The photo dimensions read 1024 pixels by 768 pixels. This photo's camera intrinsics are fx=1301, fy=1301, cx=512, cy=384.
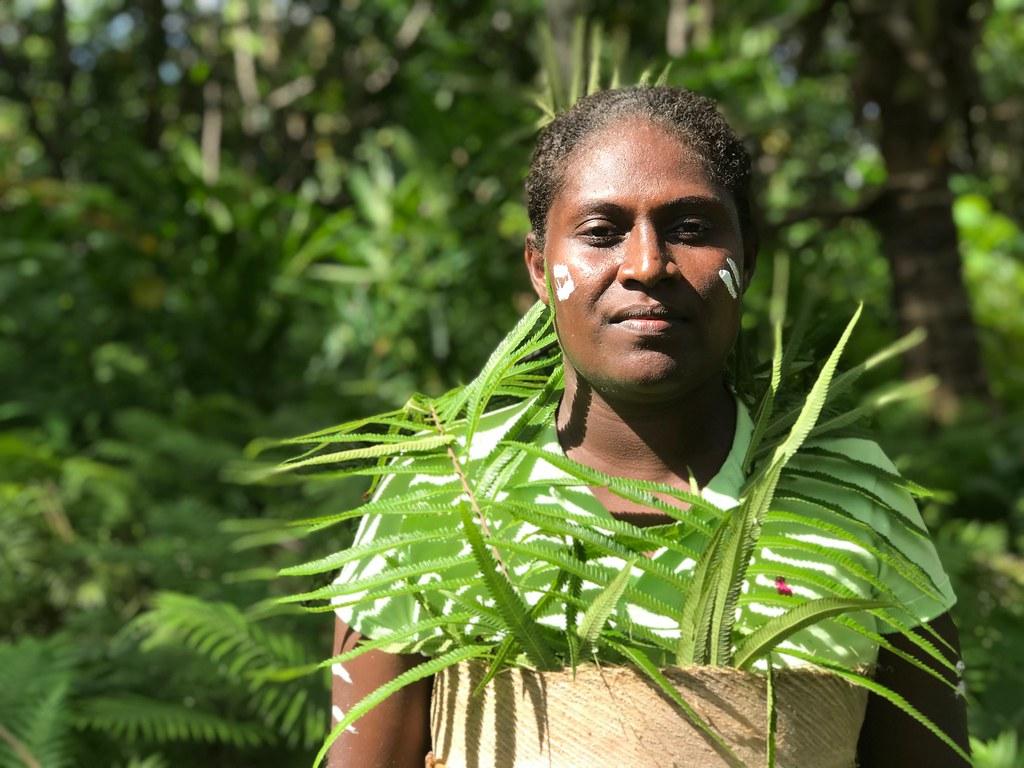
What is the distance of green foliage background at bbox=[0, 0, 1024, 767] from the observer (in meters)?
3.40

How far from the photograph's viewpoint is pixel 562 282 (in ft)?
4.82

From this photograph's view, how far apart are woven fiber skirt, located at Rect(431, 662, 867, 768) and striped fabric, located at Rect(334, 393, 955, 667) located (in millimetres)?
49

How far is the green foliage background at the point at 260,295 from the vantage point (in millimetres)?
3396

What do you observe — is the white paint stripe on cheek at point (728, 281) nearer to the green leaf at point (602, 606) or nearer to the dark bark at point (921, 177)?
the green leaf at point (602, 606)

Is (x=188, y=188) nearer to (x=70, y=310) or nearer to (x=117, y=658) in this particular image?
(x=70, y=310)

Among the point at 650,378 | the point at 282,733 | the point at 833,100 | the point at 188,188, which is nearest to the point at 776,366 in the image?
the point at 650,378

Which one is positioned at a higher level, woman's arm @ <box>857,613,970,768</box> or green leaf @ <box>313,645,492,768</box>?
green leaf @ <box>313,645,492,768</box>

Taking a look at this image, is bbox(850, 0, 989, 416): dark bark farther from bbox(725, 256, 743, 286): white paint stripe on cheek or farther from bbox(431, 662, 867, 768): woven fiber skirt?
bbox(431, 662, 867, 768): woven fiber skirt

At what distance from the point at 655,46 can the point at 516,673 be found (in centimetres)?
547

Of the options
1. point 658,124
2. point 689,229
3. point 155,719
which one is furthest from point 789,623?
point 155,719

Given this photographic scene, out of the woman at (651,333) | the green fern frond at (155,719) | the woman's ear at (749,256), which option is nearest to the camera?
the woman at (651,333)

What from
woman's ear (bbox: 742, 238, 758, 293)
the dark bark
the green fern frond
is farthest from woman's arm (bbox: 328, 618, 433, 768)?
the dark bark

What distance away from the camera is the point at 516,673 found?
4.20 feet

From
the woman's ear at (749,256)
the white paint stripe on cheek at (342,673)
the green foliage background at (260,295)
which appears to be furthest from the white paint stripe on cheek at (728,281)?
the green foliage background at (260,295)
